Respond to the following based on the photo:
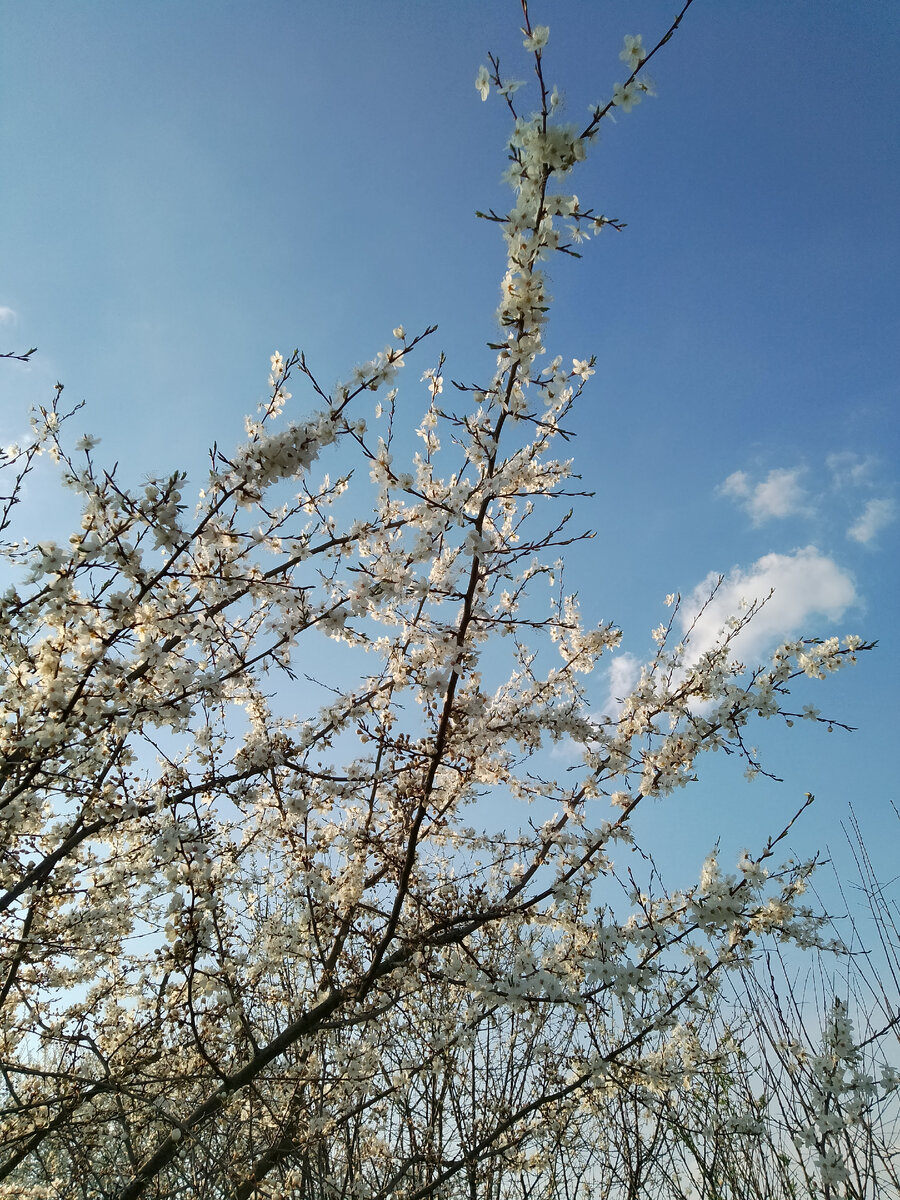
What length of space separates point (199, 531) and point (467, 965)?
8.66ft

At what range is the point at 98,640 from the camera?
4.02 metres

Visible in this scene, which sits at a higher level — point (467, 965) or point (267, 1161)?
point (467, 965)

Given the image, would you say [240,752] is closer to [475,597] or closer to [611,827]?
[475,597]

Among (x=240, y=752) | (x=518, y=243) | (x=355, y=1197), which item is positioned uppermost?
(x=518, y=243)

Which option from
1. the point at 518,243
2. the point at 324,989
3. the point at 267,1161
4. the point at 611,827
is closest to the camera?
the point at 518,243

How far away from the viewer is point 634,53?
2316 mm

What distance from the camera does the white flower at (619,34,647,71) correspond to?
2312 mm

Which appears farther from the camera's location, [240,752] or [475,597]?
[240,752]

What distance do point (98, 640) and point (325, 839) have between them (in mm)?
1804

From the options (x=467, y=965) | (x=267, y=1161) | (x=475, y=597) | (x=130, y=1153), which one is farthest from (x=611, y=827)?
(x=130, y=1153)

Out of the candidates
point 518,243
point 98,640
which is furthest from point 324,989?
point 518,243

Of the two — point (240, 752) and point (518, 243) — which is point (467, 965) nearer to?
point (240, 752)

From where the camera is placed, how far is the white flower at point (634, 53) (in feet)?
7.59

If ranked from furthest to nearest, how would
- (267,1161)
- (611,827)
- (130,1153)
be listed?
(611,827)
(267,1161)
(130,1153)
